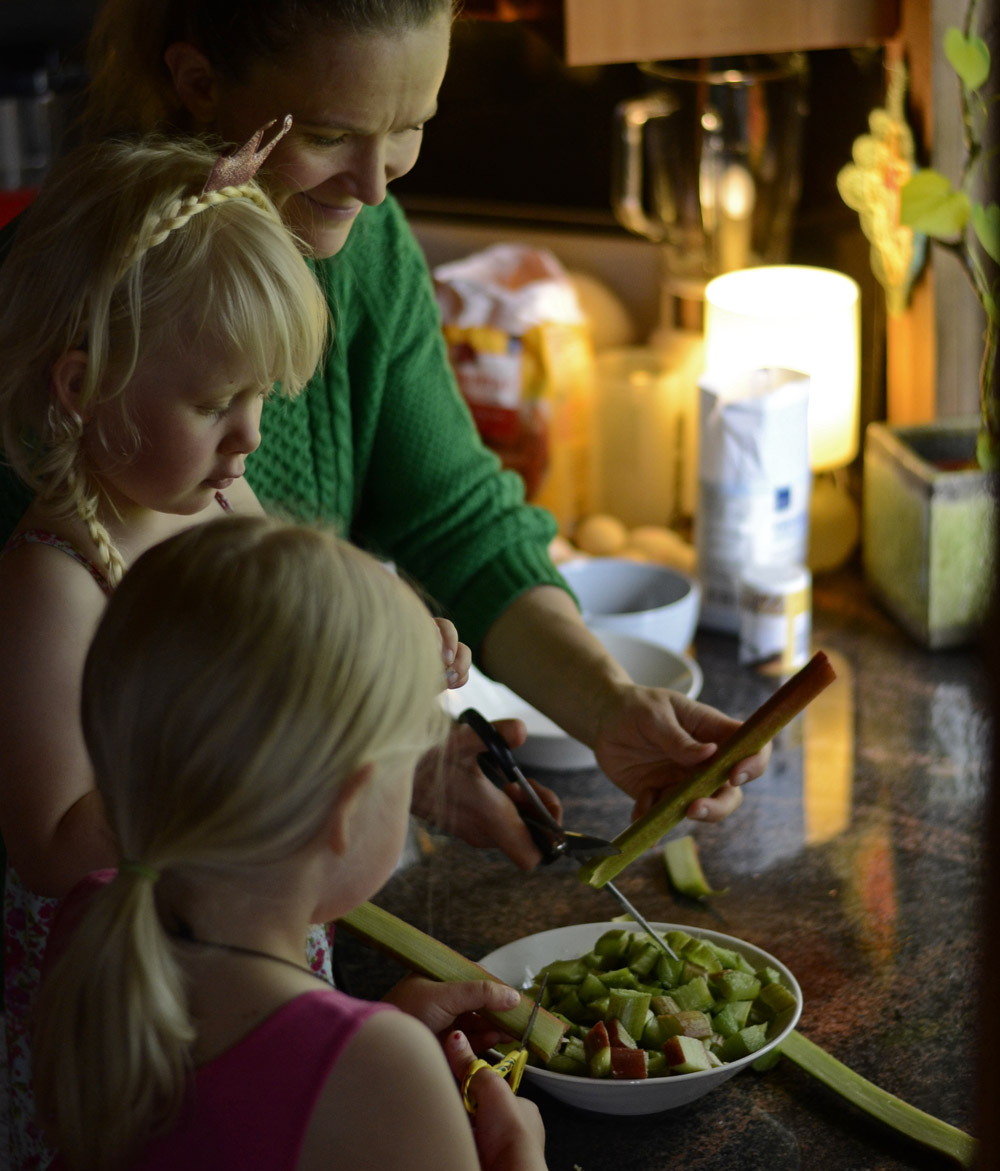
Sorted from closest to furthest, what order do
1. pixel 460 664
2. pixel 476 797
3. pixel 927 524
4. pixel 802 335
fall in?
pixel 460 664, pixel 476 797, pixel 927 524, pixel 802 335

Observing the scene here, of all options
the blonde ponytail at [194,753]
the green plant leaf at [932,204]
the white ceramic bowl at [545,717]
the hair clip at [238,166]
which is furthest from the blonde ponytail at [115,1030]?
the green plant leaf at [932,204]

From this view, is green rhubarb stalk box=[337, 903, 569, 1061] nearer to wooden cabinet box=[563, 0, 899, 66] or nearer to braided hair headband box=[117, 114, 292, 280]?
braided hair headband box=[117, 114, 292, 280]

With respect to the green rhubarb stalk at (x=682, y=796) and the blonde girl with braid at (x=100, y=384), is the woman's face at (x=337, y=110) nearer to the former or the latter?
the blonde girl with braid at (x=100, y=384)

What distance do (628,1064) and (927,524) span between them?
0.87m

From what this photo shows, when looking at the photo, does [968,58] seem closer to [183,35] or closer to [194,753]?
[183,35]

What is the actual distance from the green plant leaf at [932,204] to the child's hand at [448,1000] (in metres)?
1.00

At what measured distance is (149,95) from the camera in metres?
0.96

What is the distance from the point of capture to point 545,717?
1302 millimetres

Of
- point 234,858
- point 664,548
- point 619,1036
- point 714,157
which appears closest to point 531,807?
point 619,1036

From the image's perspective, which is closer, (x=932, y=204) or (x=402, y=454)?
(x=402, y=454)

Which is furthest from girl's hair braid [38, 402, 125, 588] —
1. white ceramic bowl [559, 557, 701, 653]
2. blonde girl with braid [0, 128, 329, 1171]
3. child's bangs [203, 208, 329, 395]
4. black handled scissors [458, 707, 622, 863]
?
white ceramic bowl [559, 557, 701, 653]

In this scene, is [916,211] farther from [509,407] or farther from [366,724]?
[366,724]

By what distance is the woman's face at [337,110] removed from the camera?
0.89 m

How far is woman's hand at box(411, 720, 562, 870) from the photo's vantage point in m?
1.06
